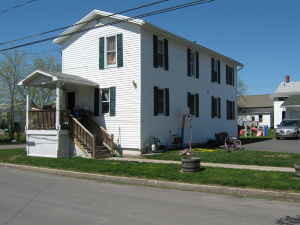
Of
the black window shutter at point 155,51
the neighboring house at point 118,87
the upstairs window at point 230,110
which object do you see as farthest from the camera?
the upstairs window at point 230,110

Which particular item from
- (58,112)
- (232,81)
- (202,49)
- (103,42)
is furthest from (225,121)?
(58,112)

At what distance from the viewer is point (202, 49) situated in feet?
75.5

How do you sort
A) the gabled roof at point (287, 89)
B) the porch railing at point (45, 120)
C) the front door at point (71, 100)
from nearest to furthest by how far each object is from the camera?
the porch railing at point (45, 120) < the front door at point (71, 100) < the gabled roof at point (287, 89)

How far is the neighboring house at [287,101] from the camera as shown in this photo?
42906 millimetres

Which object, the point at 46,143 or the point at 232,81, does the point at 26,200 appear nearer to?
the point at 46,143

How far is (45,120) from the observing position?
1820cm

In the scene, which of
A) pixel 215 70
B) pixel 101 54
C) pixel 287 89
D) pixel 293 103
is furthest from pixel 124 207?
pixel 287 89

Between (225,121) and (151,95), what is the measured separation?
10.9 meters

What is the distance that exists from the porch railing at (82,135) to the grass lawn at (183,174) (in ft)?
4.22

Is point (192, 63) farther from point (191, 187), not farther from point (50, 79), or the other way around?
point (191, 187)

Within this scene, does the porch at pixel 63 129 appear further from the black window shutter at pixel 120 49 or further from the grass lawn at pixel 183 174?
the black window shutter at pixel 120 49

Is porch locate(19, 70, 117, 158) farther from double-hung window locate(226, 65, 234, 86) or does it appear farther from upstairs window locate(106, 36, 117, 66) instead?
double-hung window locate(226, 65, 234, 86)

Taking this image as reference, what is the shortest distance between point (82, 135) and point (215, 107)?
1161cm

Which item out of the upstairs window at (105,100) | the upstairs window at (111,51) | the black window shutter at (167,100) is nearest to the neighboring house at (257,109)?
the black window shutter at (167,100)
